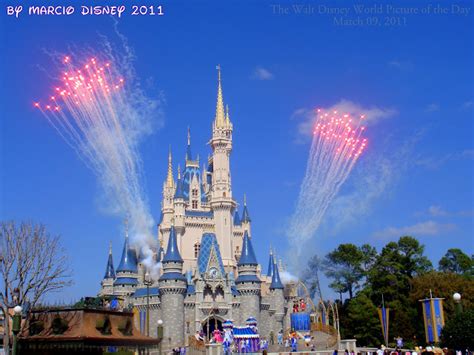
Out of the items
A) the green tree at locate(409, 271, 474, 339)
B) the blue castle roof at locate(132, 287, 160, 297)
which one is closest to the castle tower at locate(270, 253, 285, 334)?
the blue castle roof at locate(132, 287, 160, 297)

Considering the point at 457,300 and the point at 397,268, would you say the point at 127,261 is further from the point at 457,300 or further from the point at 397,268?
the point at 457,300

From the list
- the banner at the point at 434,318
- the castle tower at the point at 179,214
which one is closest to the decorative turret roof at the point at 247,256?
the castle tower at the point at 179,214

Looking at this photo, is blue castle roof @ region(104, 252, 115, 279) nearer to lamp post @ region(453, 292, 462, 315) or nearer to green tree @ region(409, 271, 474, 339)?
green tree @ region(409, 271, 474, 339)

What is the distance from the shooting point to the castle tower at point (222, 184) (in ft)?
216

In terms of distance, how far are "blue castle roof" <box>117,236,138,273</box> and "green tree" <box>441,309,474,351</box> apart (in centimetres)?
4336

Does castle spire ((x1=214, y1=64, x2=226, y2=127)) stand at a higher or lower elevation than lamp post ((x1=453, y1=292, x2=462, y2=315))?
higher

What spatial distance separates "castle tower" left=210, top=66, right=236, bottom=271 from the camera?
65875 mm

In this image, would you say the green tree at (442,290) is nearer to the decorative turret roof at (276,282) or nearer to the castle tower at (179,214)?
the decorative turret roof at (276,282)

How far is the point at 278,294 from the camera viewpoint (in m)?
63.0

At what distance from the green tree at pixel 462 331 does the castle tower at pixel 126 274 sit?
139 feet

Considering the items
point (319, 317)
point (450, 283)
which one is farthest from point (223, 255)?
point (450, 283)

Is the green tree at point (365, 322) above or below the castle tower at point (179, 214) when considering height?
below

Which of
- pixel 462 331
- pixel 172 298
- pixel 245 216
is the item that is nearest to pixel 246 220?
pixel 245 216

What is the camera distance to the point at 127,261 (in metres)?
63.1
